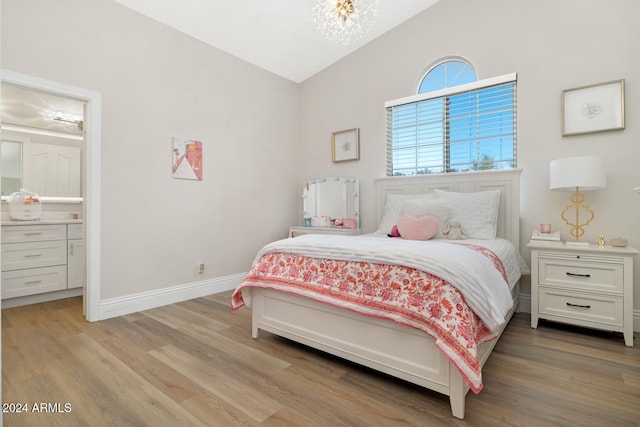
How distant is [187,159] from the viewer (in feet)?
11.8

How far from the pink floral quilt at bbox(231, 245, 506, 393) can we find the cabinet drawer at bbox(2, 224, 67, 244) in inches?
105

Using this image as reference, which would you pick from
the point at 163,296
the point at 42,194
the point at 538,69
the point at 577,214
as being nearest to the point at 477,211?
the point at 577,214

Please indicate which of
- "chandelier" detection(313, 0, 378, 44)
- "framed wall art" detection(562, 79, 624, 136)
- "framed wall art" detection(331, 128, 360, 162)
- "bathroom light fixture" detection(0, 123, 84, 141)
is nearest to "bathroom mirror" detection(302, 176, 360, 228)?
"framed wall art" detection(331, 128, 360, 162)

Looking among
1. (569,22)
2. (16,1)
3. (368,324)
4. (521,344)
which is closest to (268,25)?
(16,1)

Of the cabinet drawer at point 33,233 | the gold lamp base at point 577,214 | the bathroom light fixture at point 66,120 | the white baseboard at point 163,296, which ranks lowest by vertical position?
the white baseboard at point 163,296

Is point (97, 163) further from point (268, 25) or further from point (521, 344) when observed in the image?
point (521, 344)

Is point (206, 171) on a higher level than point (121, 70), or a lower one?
lower

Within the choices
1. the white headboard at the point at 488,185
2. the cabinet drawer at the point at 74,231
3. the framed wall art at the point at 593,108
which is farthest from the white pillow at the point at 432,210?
the cabinet drawer at the point at 74,231

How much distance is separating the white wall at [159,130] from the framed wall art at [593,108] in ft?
10.5

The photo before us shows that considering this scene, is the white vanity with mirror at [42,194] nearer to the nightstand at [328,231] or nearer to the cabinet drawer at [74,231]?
the cabinet drawer at [74,231]

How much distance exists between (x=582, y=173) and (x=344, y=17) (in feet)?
7.44

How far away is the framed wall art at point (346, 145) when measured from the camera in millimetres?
4281

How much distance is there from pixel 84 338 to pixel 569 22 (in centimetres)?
472

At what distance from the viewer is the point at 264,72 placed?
443cm
